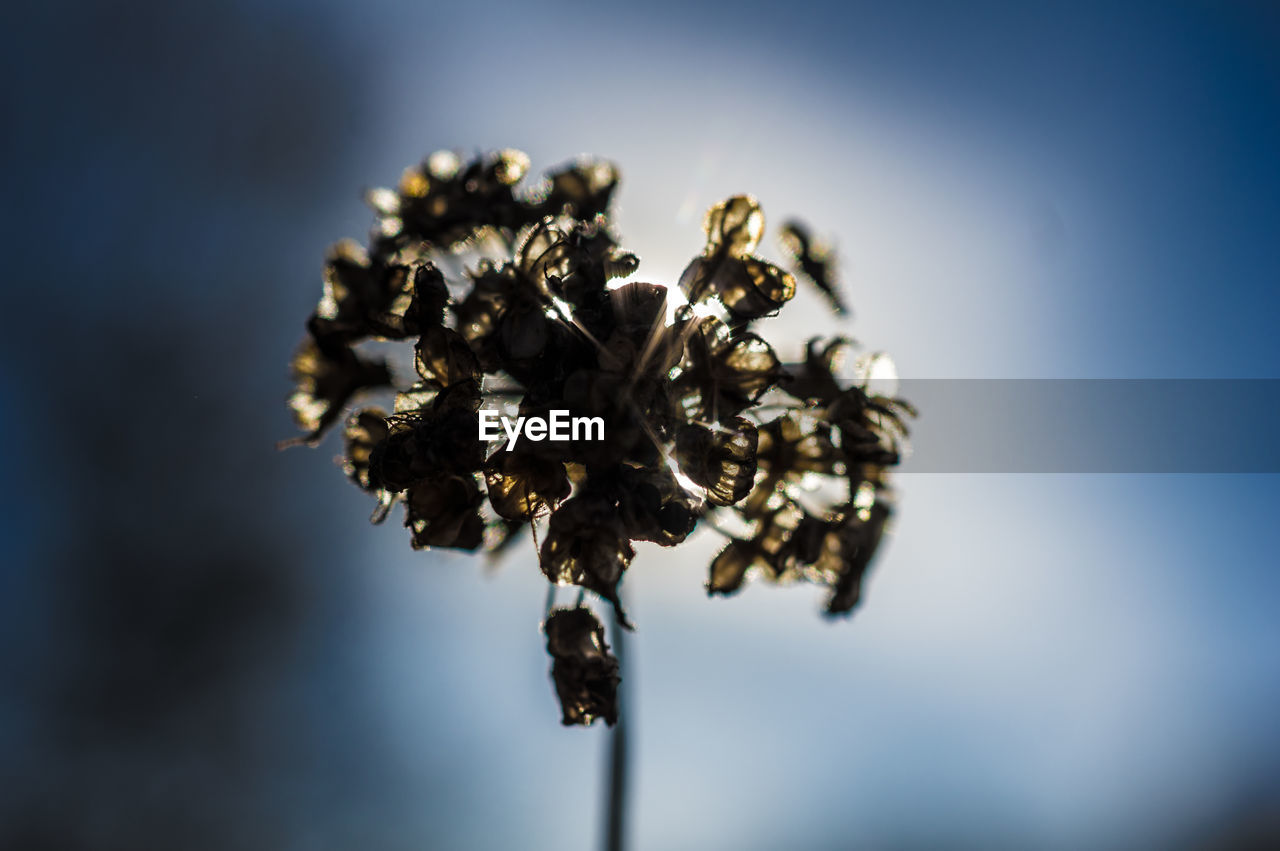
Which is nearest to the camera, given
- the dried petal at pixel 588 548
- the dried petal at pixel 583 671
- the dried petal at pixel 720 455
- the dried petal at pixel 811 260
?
the dried petal at pixel 588 548

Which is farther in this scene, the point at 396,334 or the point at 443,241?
the point at 443,241

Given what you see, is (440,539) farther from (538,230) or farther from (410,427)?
(538,230)

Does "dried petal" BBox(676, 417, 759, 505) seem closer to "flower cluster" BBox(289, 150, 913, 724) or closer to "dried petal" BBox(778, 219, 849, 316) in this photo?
"flower cluster" BBox(289, 150, 913, 724)

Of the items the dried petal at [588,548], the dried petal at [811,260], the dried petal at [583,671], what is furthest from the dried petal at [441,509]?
the dried petal at [811,260]

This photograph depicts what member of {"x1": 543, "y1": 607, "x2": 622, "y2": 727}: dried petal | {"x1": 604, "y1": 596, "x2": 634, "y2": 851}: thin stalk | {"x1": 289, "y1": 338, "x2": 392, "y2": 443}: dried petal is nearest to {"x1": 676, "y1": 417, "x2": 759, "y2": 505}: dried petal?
{"x1": 543, "y1": 607, "x2": 622, "y2": 727}: dried petal

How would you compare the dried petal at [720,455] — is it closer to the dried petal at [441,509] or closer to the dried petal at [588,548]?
the dried petal at [588,548]

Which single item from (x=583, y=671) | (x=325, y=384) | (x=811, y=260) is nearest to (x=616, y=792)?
(x=583, y=671)

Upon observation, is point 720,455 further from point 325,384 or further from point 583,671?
point 325,384

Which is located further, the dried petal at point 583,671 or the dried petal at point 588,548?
the dried petal at point 583,671

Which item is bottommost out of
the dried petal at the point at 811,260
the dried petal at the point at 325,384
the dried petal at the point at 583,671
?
the dried petal at the point at 583,671

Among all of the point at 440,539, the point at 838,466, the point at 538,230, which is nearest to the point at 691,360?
the point at 538,230
